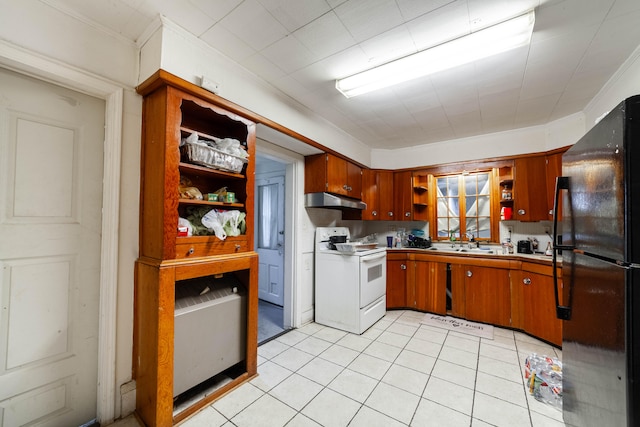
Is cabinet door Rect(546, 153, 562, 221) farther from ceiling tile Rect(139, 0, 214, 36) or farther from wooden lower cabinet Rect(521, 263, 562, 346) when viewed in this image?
ceiling tile Rect(139, 0, 214, 36)

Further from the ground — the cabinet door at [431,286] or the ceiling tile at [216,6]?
the ceiling tile at [216,6]

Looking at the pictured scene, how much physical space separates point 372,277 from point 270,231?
1.80m

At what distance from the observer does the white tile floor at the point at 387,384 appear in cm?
166

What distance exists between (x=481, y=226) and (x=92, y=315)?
4541mm

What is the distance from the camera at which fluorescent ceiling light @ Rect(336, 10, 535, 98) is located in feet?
5.36

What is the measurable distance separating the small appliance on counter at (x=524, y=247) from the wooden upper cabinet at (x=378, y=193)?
1.77 m

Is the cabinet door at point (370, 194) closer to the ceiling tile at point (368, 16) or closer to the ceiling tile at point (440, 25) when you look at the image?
the ceiling tile at point (440, 25)

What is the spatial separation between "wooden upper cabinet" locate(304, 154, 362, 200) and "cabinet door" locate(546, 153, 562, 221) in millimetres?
2490

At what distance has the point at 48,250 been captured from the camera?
152cm

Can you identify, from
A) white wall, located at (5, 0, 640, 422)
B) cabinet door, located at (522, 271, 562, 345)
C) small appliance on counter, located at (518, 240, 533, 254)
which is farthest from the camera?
small appliance on counter, located at (518, 240, 533, 254)

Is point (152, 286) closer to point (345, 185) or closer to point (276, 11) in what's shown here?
point (276, 11)

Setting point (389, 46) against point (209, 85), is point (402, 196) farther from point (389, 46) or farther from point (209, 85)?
point (209, 85)

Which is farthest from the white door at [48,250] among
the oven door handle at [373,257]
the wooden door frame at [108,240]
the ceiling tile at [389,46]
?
the oven door handle at [373,257]

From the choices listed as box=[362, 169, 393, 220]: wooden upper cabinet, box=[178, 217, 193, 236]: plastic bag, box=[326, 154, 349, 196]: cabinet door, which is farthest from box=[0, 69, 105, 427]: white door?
box=[362, 169, 393, 220]: wooden upper cabinet
